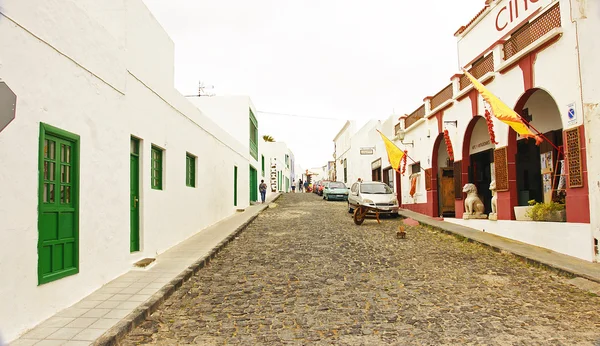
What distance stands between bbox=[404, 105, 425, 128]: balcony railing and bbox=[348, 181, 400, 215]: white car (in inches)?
130

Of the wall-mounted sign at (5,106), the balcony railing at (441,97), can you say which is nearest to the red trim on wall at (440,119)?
the balcony railing at (441,97)

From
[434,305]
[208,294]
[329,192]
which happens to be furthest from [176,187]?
[329,192]

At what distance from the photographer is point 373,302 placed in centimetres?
588

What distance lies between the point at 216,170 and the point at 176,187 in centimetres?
500

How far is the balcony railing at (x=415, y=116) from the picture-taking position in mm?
18758

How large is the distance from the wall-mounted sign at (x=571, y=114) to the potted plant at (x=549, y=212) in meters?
1.90

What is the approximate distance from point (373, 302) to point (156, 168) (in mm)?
5608

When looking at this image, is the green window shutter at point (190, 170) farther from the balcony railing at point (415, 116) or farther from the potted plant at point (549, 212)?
the balcony railing at point (415, 116)

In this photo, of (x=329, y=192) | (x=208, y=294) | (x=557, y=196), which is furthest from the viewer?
(x=329, y=192)

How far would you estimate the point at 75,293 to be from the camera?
5660 mm

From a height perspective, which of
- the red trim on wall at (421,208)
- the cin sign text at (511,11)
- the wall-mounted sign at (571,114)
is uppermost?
the cin sign text at (511,11)

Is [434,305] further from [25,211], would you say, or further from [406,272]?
[25,211]

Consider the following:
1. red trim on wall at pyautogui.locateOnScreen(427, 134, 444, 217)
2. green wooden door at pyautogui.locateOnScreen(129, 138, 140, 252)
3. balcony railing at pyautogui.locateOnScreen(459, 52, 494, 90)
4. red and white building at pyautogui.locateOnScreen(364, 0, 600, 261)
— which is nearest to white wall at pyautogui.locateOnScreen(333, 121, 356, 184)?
red and white building at pyautogui.locateOnScreen(364, 0, 600, 261)

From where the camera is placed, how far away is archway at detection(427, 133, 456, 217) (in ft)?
56.6
